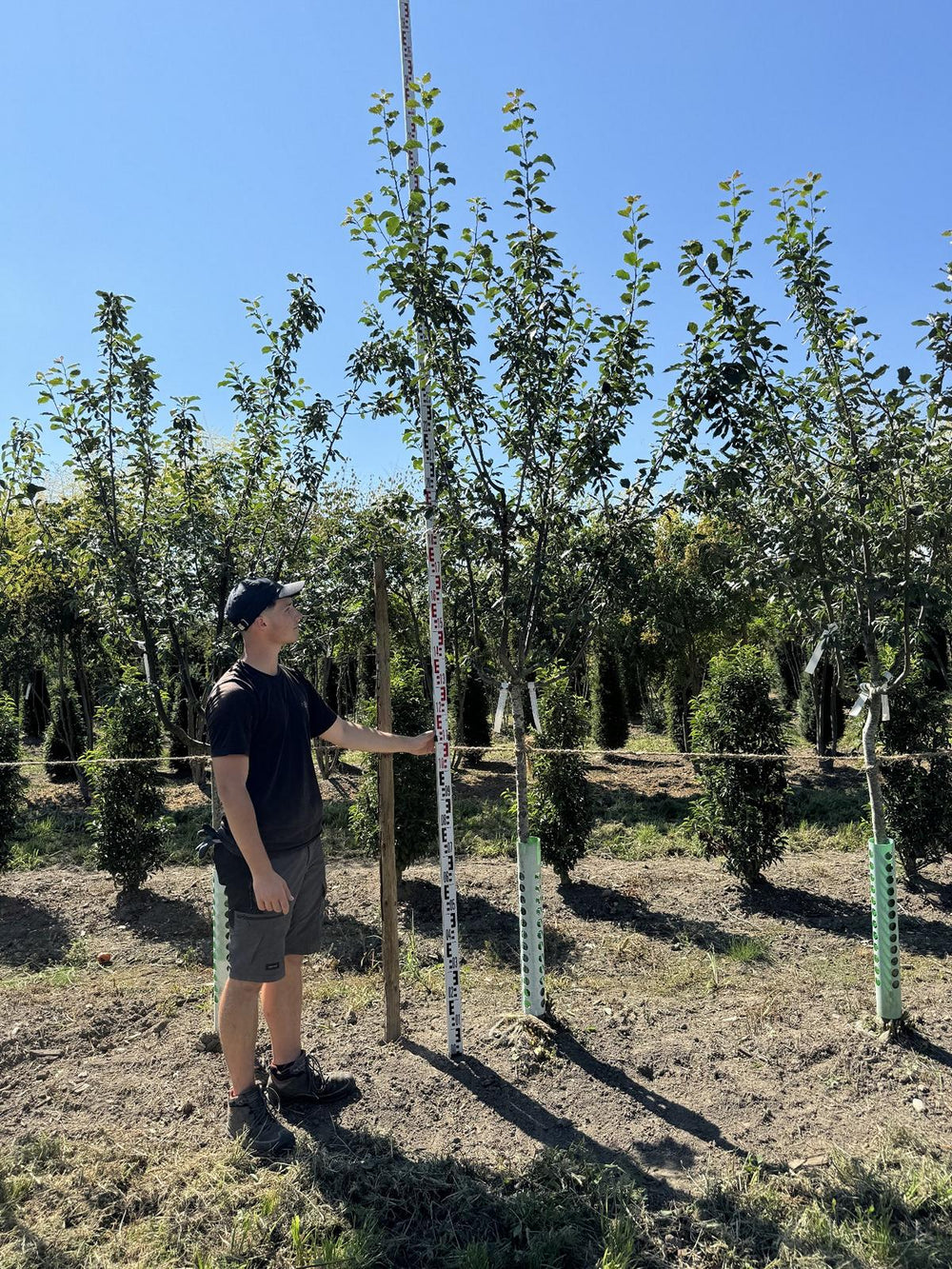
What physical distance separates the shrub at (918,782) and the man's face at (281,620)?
211 inches

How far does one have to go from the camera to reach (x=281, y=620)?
10.5 ft

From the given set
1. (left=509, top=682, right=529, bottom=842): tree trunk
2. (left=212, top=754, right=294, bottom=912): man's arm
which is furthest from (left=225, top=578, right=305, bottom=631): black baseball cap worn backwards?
(left=509, top=682, right=529, bottom=842): tree trunk

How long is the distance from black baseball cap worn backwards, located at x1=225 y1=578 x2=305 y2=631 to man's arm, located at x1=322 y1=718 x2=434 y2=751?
62cm

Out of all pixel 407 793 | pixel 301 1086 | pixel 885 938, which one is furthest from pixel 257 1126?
pixel 407 793

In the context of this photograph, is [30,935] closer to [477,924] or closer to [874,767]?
[477,924]

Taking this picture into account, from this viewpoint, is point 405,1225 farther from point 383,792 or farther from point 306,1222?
point 383,792

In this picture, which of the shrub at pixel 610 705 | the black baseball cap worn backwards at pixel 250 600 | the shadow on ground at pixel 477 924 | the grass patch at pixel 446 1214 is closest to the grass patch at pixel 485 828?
the shadow on ground at pixel 477 924

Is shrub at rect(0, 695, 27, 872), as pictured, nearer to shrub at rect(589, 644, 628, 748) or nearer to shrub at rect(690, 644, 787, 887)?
shrub at rect(690, 644, 787, 887)

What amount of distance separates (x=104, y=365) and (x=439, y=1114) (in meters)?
4.21

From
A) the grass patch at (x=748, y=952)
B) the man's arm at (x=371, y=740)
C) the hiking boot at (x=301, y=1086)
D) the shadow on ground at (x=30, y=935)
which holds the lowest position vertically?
the shadow on ground at (x=30, y=935)

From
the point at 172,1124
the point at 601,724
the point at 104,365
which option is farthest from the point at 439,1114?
the point at 601,724

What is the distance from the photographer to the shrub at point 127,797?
23.0 ft

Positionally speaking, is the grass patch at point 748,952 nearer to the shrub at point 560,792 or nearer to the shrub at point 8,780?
the shrub at point 560,792

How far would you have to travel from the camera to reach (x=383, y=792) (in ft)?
12.6
